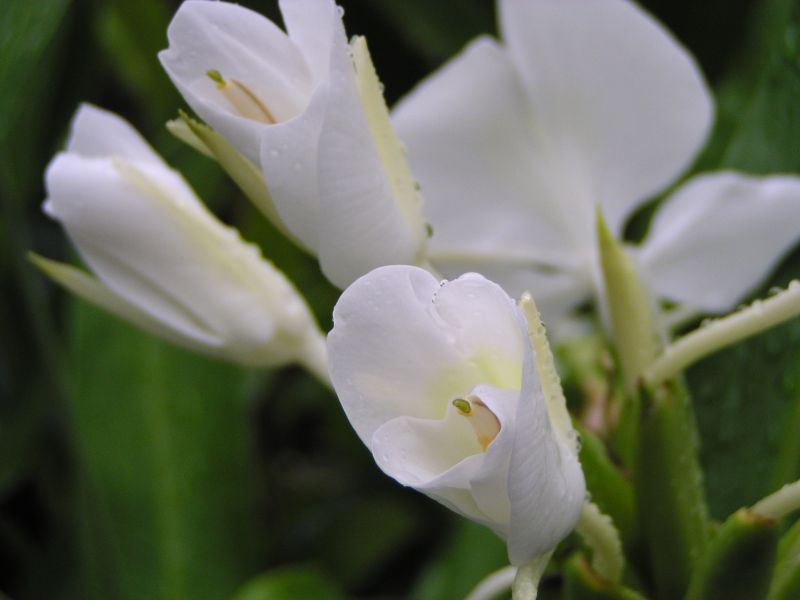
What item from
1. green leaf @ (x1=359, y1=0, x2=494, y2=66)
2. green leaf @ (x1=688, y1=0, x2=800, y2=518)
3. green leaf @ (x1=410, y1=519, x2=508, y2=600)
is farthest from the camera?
green leaf @ (x1=359, y1=0, x2=494, y2=66)

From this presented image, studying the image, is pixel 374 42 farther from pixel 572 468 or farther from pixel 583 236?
pixel 572 468

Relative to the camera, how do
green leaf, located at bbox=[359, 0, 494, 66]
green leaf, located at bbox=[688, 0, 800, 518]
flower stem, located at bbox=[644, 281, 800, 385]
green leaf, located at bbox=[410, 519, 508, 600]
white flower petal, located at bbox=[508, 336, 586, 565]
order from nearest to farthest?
white flower petal, located at bbox=[508, 336, 586, 565]
flower stem, located at bbox=[644, 281, 800, 385]
green leaf, located at bbox=[688, 0, 800, 518]
green leaf, located at bbox=[410, 519, 508, 600]
green leaf, located at bbox=[359, 0, 494, 66]

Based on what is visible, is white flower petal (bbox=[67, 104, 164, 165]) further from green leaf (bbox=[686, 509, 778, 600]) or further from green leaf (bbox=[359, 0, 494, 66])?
green leaf (bbox=[359, 0, 494, 66])

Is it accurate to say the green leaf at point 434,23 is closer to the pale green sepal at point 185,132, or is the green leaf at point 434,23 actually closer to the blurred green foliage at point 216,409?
the blurred green foliage at point 216,409

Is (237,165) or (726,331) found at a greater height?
(237,165)

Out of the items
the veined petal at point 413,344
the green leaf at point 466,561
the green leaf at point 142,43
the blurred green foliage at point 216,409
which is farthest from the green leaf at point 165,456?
the veined petal at point 413,344

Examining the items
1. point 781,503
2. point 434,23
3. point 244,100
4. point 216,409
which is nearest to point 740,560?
point 781,503

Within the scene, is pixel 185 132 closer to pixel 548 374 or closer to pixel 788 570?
pixel 548 374

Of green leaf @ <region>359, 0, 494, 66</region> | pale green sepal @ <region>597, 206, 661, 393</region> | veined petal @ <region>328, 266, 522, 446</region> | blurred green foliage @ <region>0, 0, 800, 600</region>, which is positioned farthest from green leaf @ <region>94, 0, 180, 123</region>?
veined petal @ <region>328, 266, 522, 446</region>
